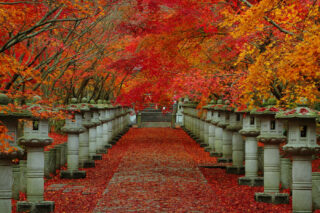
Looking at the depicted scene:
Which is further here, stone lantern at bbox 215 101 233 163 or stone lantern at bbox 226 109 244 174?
stone lantern at bbox 215 101 233 163

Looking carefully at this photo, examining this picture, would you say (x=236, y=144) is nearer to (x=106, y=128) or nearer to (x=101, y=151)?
(x=101, y=151)

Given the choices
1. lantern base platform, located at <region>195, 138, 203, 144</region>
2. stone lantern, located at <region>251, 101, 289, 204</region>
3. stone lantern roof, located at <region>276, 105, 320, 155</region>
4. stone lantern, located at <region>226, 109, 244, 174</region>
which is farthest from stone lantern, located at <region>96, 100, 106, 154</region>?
stone lantern roof, located at <region>276, 105, 320, 155</region>

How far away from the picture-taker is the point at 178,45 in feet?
68.2

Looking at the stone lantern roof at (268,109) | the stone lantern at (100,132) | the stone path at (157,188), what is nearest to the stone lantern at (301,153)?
the stone path at (157,188)

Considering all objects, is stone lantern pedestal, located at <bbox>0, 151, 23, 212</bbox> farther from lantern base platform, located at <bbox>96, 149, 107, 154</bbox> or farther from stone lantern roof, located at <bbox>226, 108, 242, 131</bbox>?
lantern base platform, located at <bbox>96, 149, 107, 154</bbox>

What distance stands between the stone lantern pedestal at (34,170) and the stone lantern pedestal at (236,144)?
26.6 ft

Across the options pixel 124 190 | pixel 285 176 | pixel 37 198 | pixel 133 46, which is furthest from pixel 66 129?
pixel 133 46

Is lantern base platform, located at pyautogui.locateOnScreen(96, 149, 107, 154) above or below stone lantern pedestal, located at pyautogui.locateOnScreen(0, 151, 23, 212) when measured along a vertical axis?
below

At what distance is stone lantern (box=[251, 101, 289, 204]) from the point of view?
40.1ft

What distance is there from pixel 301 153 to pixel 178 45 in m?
11.7

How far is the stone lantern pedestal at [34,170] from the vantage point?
10.9m

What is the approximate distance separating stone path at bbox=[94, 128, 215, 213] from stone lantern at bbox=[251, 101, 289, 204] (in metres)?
1.40

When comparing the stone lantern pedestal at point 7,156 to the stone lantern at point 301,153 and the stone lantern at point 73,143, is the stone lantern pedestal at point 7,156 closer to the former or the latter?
the stone lantern at point 301,153

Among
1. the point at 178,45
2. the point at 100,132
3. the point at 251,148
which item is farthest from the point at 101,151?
the point at 251,148
